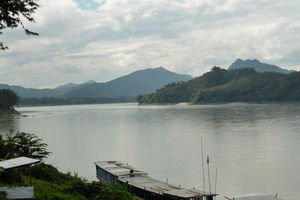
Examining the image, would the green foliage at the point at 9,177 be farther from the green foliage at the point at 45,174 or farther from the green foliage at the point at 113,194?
the green foliage at the point at 113,194

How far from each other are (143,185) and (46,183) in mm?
10698

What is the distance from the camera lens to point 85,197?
30703 millimetres

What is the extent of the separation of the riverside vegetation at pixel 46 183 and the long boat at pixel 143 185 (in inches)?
170

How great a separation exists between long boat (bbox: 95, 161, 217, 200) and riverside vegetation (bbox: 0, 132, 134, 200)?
14.1 ft

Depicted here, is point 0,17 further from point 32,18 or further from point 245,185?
point 245,185

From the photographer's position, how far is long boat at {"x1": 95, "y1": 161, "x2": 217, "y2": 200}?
34.1m

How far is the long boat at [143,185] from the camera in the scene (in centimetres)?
3412

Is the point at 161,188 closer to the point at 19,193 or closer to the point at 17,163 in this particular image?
the point at 17,163

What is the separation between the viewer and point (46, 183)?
3519 centimetres

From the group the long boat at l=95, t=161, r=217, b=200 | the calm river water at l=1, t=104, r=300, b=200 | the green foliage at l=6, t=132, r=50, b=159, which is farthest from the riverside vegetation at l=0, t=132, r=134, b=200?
the calm river water at l=1, t=104, r=300, b=200

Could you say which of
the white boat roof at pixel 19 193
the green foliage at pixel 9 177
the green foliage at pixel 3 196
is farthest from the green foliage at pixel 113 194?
the green foliage at pixel 9 177

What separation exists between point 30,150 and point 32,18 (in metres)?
24.1

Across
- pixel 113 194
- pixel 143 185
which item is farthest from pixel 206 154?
pixel 113 194

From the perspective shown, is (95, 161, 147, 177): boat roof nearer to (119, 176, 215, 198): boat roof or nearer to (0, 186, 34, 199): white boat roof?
(119, 176, 215, 198): boat roof
